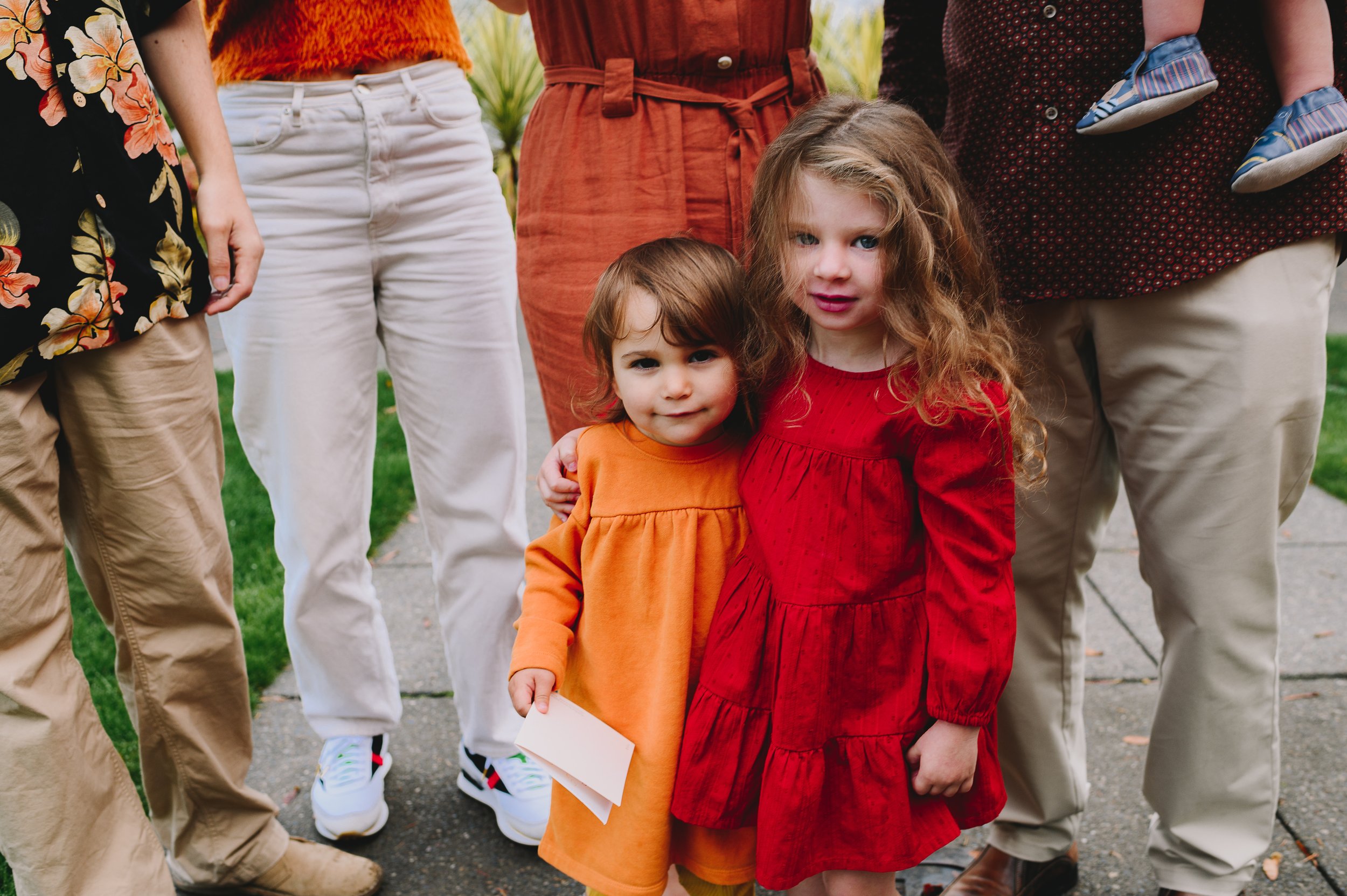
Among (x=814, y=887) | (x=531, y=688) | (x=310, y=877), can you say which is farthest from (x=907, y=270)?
(x=310, y=877)

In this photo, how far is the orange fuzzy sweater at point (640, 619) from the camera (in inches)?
61.3

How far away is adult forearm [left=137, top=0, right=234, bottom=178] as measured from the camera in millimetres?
1706

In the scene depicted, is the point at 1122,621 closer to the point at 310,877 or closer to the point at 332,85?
the point at 310,877

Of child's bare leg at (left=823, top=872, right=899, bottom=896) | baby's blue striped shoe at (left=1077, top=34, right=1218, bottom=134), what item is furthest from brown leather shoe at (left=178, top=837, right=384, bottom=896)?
baby's blue striped shoe at (left=1077, top=34, right=1218, bottom=134)

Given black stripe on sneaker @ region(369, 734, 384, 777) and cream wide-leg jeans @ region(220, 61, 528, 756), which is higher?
cream wide-leg jeans @ region(220, 61, 528, 756)

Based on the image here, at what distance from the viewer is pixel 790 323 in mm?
1581

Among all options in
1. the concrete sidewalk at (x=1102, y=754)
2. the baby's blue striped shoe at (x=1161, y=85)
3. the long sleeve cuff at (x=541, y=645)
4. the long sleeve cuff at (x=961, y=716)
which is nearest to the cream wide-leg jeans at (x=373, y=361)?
the concrete sidewalk at (x=1102, y=754)

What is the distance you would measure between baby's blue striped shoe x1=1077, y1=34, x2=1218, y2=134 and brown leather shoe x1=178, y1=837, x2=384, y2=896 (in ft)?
6.63

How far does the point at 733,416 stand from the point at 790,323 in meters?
0.19

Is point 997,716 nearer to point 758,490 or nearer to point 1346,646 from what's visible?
point 758,490

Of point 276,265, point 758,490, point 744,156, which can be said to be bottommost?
point 758,490

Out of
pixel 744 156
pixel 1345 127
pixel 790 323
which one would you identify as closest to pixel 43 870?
pixel 790 323

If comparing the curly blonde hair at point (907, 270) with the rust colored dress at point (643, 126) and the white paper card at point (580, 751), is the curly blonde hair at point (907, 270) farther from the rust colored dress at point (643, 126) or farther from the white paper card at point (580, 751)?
the white paper card at point (580, 751)

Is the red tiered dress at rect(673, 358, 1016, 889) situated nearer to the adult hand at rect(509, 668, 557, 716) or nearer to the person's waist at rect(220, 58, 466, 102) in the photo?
the adult hand at rect(509, 668, 557, 716)
